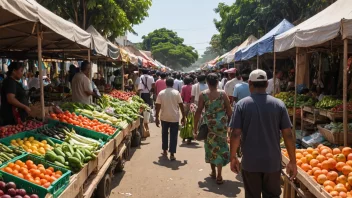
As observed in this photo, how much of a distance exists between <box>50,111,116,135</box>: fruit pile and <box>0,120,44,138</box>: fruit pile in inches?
21.4

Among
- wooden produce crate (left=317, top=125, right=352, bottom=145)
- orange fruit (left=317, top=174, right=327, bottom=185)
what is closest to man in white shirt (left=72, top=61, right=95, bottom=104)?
wooden produce crate (left=317, top=125, right=352, bottom=145)

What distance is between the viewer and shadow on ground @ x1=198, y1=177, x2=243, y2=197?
6.21 m

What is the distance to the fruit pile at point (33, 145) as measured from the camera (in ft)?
15.2

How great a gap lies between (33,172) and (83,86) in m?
4.88

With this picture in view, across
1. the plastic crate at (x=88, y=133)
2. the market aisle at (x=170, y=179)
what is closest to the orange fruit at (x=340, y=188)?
the market aisle at (x=170, y=179)

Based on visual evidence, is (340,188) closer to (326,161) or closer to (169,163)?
(326,161)

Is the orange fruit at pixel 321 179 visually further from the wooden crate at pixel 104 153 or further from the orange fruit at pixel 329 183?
the wooden crate at pixel 104 153

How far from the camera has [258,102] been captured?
12.6 ft

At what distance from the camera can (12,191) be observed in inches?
126

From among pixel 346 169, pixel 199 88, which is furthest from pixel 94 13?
pixel 346 169

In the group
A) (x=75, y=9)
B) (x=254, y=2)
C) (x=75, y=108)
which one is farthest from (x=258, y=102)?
(x=254, y=2)

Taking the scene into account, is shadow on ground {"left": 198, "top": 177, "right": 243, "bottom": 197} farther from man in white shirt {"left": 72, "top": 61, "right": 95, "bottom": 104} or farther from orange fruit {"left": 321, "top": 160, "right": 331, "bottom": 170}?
man in white shirt {"left": 72, "top": 61, "right": 95, "bottom": 104}

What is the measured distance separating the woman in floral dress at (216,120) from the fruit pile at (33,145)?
281 cm

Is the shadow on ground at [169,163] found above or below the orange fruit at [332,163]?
below
